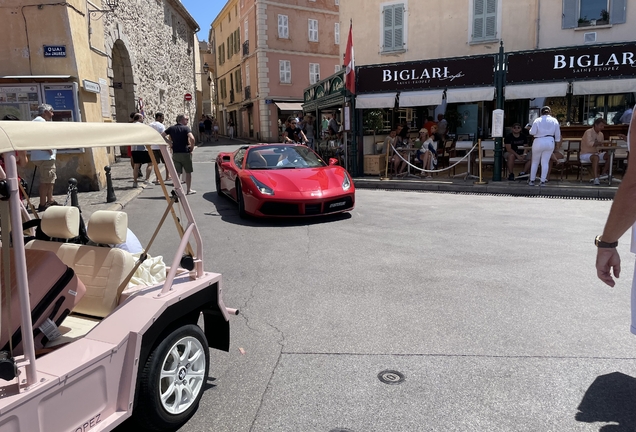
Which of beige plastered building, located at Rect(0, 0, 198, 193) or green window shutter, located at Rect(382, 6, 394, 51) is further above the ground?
green window shutter, located at Rect(382, 6, 394, 51)

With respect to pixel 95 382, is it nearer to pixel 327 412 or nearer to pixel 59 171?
pixel 327 412

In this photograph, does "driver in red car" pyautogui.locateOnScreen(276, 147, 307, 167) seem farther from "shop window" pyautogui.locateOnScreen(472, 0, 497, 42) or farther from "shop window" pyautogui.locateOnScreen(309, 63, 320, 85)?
"shop window" pyautogui.locateOnScreen(309, 63, 320, 85)

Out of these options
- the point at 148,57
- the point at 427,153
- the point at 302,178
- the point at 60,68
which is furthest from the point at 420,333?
the point at 148,57

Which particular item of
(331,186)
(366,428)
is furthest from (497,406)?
(331,186)

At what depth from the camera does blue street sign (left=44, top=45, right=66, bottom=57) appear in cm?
1087

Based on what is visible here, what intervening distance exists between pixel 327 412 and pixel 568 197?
9.76 metres

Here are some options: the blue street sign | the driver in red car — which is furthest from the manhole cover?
the blue street sign

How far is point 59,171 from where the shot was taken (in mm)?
11344

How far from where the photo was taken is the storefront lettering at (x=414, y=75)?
13523 mm

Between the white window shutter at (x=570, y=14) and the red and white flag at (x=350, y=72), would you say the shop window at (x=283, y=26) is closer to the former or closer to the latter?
the red and white flag at (x=350, y=72)

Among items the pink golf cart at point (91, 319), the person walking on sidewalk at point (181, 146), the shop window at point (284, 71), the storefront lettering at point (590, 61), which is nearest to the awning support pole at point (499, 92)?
the storefront lettering at point (590, 61)

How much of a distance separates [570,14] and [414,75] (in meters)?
6.12

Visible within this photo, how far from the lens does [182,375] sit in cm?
276

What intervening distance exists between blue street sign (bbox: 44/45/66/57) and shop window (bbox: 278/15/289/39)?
2501cm
